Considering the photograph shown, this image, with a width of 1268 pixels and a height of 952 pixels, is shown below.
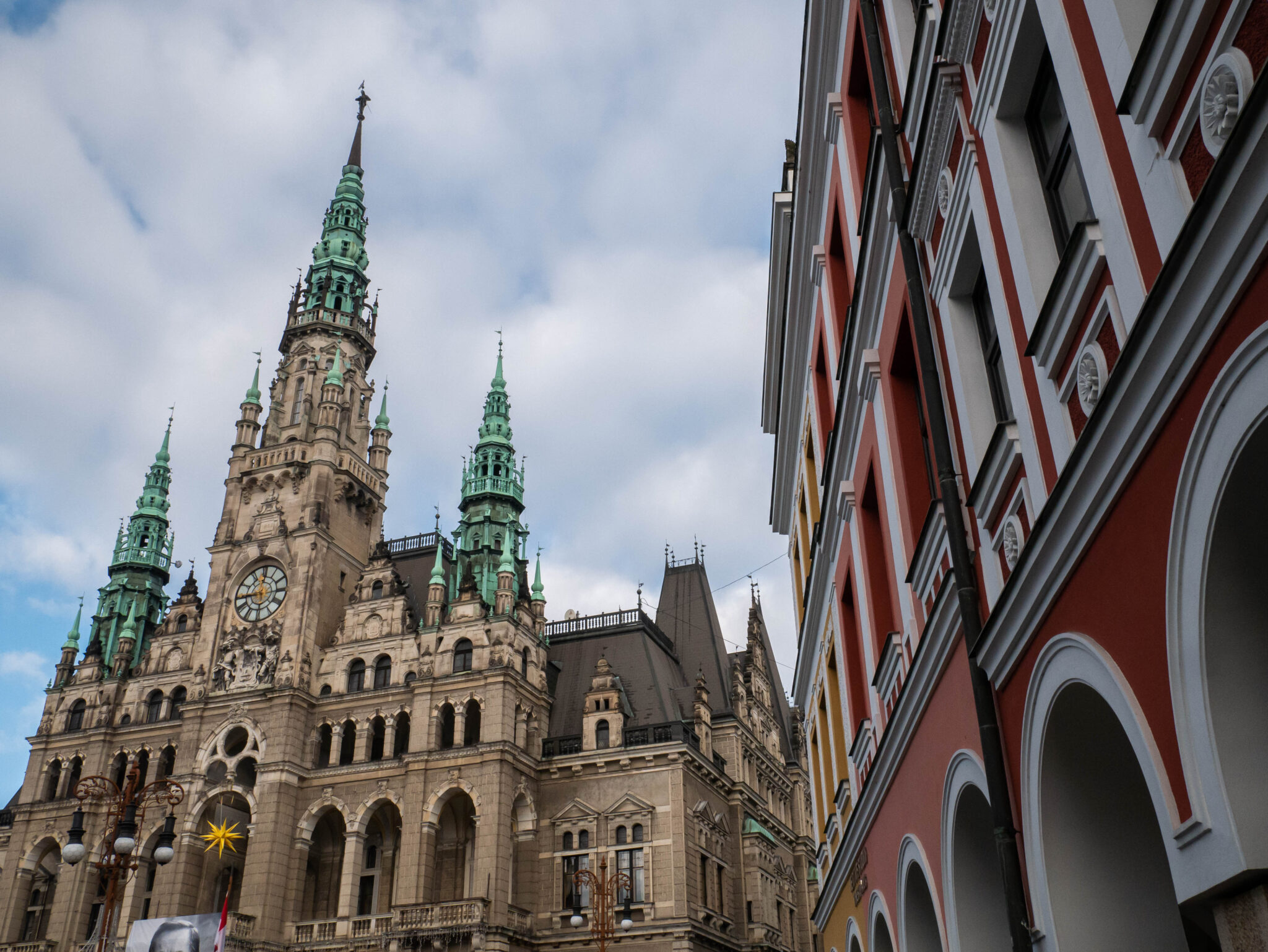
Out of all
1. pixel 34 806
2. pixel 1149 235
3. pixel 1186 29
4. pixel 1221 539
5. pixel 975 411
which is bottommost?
pixel 1221 539

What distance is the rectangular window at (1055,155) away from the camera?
755 cm

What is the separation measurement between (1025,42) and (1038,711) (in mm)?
4835

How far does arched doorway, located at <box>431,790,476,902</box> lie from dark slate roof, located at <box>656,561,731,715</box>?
565 inches

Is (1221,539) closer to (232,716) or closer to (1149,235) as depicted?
(1149,235)

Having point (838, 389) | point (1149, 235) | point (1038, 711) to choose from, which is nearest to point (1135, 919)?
point (1038, 711)

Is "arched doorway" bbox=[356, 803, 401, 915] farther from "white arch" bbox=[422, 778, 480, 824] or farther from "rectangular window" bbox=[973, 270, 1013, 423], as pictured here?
"rectangular window" bbox=[973, 270, 1013, 423]

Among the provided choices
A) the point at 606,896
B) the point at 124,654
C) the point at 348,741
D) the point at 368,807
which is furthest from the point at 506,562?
the point at 124,654

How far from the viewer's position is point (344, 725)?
51062 mm

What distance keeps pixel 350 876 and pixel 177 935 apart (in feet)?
33.9

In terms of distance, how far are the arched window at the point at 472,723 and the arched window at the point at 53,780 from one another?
77.6 feet

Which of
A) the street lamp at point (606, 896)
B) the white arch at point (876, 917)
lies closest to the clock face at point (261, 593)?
the street lamp at point (606, 896)

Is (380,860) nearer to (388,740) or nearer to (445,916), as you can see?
(388,740)

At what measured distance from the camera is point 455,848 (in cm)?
4872

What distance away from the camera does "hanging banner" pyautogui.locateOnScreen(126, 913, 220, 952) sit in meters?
36.8
